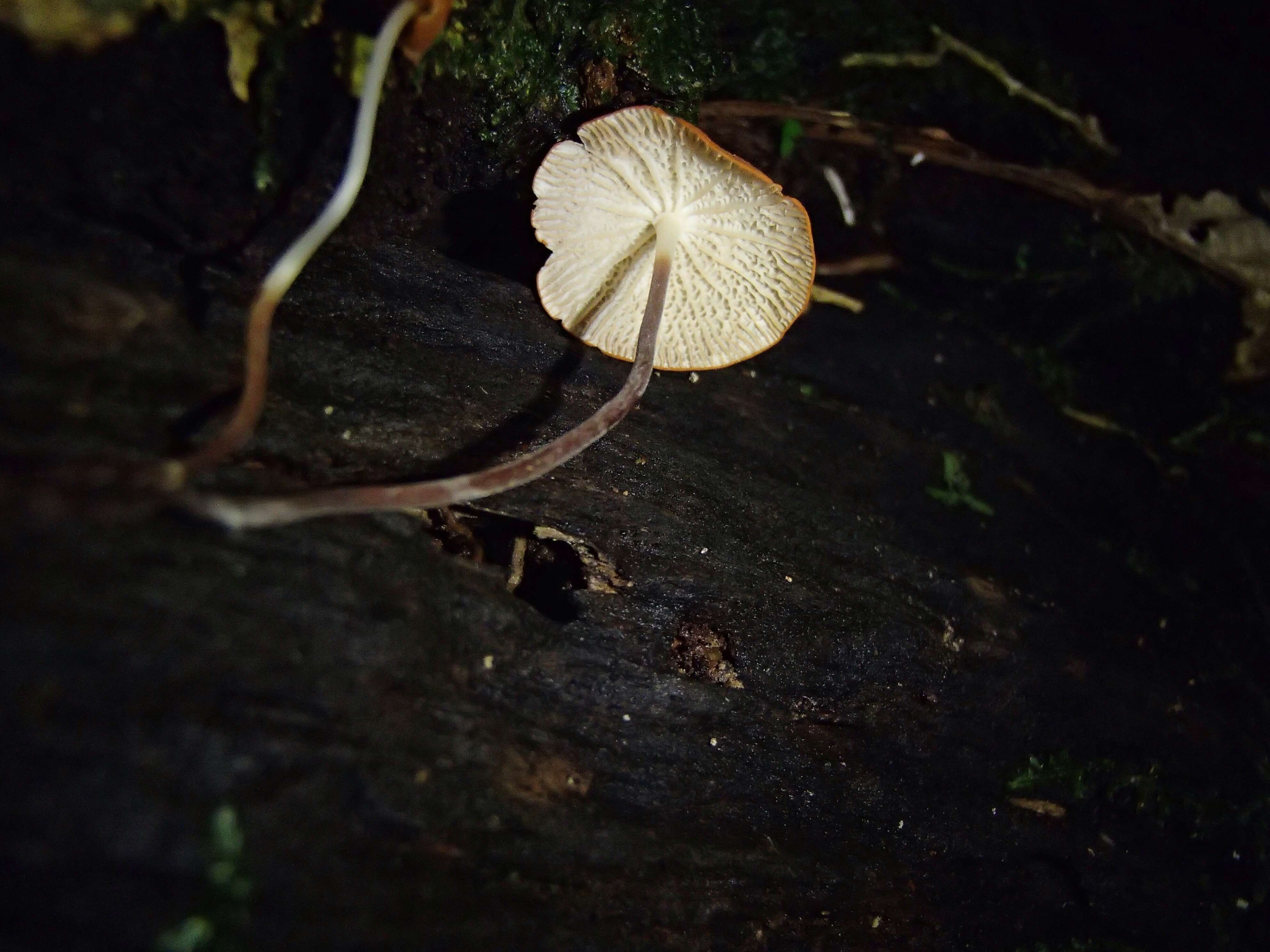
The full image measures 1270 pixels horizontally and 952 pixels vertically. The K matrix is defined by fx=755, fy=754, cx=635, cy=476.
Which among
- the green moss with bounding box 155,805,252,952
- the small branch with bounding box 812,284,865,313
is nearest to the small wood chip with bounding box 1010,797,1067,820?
the small branch with bounding box 812,284,865,313

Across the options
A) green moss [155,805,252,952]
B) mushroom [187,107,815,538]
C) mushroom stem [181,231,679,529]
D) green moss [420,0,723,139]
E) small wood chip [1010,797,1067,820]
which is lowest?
small wood chip [1010,797,1067,820]

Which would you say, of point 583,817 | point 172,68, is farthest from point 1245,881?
point 172,68

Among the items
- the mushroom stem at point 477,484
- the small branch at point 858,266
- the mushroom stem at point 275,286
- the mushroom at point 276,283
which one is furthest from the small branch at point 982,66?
the mushroom stem at point 275,286

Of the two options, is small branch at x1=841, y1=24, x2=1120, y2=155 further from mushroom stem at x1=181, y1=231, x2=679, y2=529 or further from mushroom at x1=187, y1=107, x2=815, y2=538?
mushroom stem at x1=181, y1=231, x2=679, y2=529

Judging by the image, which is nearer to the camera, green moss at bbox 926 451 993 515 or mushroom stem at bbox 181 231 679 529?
mushroom stem at bbox 181 231 679 529

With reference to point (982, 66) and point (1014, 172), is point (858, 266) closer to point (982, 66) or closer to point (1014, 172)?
point (1014, 172)

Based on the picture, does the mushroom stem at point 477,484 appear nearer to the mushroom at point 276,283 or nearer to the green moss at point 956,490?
the mushroom at point 276,283

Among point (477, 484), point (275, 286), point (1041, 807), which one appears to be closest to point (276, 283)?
point (275, 286)

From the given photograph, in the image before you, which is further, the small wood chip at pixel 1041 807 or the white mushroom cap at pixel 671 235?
the small wood chip at pixel 1041 807
